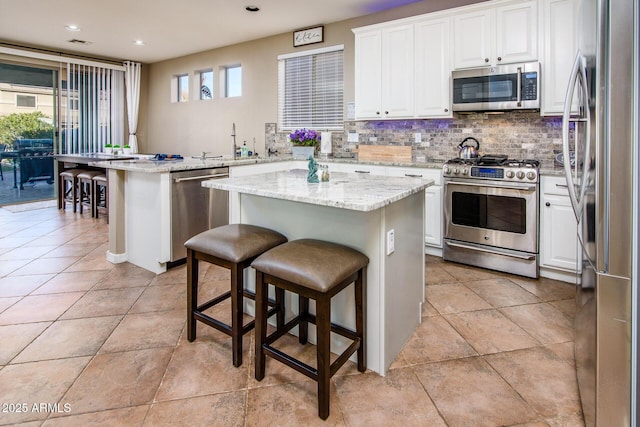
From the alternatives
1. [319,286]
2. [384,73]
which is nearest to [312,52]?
[384,73]

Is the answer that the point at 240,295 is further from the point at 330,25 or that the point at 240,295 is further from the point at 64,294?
the point at 330,25

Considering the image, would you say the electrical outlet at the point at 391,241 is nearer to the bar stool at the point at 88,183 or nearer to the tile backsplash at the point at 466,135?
the tile backsplash at the point at 466,135

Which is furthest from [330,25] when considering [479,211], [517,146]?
[479,211]

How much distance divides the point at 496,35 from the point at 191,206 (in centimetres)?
325

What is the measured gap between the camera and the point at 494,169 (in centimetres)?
324

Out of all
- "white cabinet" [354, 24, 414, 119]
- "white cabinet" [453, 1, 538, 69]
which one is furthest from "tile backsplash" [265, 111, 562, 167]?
"white cabinet" [453, 1, 538, 69]

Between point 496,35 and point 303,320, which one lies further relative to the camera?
point 496,35

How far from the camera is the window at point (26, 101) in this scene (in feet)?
20.5

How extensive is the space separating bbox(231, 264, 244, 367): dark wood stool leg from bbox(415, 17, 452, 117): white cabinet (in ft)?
9.52

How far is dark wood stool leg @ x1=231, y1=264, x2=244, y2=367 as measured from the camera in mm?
1854

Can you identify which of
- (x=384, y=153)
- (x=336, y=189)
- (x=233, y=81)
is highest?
(x=233, y=81)

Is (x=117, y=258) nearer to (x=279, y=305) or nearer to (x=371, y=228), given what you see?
(x=279, y=305)

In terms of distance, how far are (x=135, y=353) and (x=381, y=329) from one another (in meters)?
1.34

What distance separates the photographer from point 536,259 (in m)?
3.16
